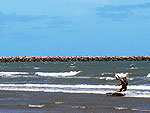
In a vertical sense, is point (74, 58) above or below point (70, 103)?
below

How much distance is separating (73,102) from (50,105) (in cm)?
135

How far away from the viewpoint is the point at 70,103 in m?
18.1

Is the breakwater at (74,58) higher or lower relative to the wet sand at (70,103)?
lower

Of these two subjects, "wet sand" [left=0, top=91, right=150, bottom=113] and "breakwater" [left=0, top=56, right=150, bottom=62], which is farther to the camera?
"breakwater" [left=0, top=56, right=150, bottom=62]

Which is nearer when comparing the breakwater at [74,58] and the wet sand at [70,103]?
the wet sand at [70,103]

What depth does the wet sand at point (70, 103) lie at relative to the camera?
16.1m

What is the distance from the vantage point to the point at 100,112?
51.0ft

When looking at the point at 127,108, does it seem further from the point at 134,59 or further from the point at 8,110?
the point at 134,59

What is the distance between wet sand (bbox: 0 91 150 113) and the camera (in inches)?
634

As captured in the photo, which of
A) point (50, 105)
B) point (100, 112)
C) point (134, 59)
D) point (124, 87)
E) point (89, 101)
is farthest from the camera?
point (134, 59)

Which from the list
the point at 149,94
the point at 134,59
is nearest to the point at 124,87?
the point at 149,94

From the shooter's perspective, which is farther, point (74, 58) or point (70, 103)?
point (74, 58)

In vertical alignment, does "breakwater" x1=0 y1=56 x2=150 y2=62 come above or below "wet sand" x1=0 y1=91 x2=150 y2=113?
below

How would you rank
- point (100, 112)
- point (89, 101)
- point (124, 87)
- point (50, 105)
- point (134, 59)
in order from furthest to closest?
point (134, 59), point (124, 87), point (89, 101), point (50, 105), point (100, 112)
